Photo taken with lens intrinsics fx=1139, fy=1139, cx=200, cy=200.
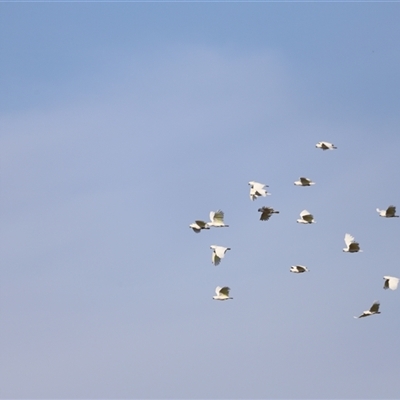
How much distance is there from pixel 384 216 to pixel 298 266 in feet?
23.9

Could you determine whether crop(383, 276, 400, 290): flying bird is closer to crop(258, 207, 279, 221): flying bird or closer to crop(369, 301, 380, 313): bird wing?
crop(369, 301, 380, 313): bird wing

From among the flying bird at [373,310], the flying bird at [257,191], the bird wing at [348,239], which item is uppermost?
the flying bird at [257,191]

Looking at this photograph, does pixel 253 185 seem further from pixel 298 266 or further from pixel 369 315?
pixel 369 315

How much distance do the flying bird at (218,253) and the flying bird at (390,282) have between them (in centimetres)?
1105

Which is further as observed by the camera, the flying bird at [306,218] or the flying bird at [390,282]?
the flying bird at [306,218]

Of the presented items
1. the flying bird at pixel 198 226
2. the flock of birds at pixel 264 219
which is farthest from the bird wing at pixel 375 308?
the flying bird at pixel 198 226

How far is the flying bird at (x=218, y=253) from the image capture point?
78250 mm

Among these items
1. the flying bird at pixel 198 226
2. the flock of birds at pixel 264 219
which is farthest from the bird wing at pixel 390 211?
the flying bird at pixel 198 226

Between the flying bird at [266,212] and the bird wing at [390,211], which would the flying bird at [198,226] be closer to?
the flying bird at [266,212]

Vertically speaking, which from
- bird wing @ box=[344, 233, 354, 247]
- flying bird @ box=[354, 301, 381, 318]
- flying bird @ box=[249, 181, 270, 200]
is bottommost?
flying bird @ box=[354, 301, 381, 318]

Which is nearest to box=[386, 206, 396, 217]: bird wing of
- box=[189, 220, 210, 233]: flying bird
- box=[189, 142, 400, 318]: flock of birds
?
box=[189, 142, 400, 318]: flock of birds

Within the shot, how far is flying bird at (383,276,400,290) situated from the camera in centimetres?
7512

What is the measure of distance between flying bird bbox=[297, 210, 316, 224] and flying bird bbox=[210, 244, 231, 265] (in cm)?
677

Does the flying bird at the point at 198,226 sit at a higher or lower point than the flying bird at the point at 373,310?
higher
